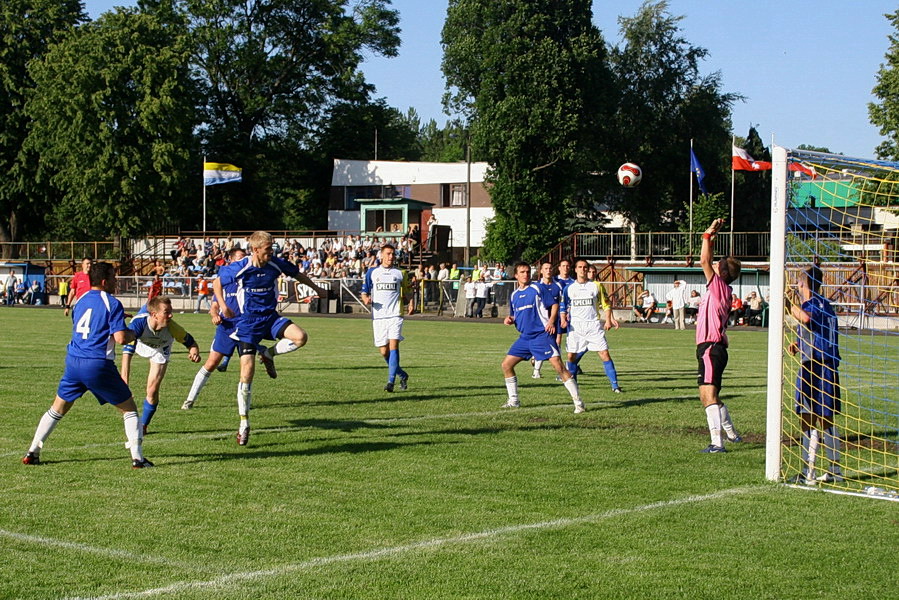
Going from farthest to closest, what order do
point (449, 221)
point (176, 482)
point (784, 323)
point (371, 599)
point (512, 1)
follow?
point (449, 221)
point (512, 1)
point (784, 323)
point (176, 482)
point (371, 599)

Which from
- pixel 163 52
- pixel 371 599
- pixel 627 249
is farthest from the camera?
pixel 163 52

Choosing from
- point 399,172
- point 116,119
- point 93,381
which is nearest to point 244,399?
point 93,381

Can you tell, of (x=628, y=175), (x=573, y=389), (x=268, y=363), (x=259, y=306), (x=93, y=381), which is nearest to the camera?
(x=93, y=381)

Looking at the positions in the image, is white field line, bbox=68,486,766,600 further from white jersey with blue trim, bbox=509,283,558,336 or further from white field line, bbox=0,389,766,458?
white jersey with blue trim, bbox=509,283,558,336

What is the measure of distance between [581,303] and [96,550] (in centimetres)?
1067

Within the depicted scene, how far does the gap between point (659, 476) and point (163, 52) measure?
56.7m

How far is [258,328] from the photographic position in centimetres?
1039

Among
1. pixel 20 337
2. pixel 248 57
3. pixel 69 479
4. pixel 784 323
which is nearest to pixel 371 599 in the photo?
pixel 69 479

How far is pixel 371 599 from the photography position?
523 centimetres

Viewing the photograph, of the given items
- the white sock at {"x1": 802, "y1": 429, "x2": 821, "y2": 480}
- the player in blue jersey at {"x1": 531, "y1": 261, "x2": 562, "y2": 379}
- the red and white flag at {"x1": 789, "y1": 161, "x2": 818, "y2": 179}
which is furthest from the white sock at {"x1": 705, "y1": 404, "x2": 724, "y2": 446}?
the player in blue jersey at {"x1": 531, "y1": 261, "x2": 562, "y2": 379}

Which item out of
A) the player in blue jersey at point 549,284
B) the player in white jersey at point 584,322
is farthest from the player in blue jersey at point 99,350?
the player in white jersey at point 584,322

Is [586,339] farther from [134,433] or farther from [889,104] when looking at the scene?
[889,104]

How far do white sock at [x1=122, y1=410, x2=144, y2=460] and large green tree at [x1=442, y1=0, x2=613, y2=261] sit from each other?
44835 millimetres

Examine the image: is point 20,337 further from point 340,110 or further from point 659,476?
point 340,110
